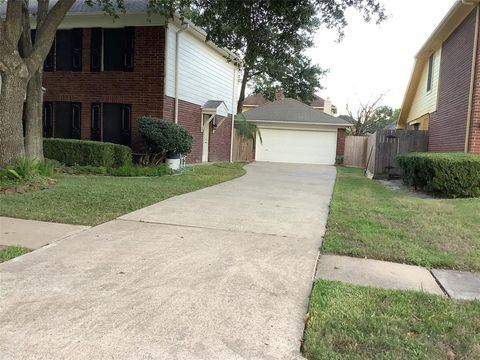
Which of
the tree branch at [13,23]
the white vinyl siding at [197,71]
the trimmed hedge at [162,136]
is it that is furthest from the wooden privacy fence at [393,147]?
the tree branch at [13,23]

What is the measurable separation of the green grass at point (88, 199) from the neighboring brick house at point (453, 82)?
23.4 feet

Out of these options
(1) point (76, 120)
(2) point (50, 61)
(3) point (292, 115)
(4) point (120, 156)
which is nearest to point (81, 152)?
(4) point (120, 156)

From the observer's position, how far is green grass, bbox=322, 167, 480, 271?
5.35 m

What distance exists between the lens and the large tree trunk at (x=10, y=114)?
9852 millimetres

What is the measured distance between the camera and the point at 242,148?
2575cm

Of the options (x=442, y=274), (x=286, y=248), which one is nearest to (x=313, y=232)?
(x=286, y=248)

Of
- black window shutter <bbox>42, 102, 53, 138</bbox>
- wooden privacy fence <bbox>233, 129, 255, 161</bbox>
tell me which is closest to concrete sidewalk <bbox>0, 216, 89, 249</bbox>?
black window shutter <bbox>42, 102, 53, 138</bbox>

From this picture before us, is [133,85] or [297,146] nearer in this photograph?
[133,85]

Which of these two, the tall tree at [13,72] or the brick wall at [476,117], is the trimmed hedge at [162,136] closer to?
the tall tree at [13,72]

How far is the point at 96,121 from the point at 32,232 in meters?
10.3

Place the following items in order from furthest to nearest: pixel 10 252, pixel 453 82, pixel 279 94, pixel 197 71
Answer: pixel 279 94, pixel 197 71, pixel 453 82, pixel 10 252

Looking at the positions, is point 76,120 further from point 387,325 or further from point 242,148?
point 387,325

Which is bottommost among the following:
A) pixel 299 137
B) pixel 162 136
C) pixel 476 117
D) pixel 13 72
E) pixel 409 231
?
pixel 409 231

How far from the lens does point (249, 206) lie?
28.1ft
